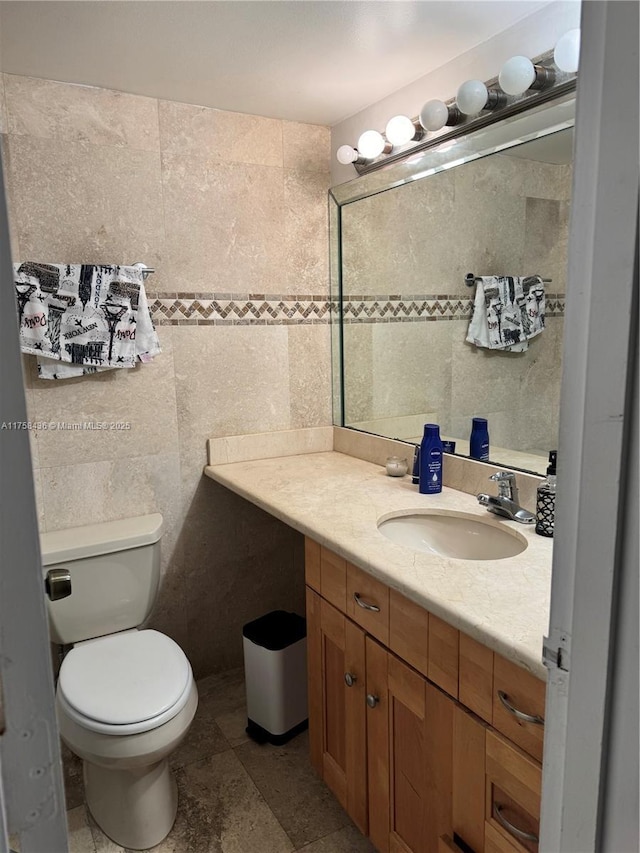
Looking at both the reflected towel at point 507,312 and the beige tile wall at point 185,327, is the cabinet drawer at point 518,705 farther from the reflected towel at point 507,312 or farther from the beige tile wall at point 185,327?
the beige tile wall at point 185,327

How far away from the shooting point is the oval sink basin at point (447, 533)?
1615 mm

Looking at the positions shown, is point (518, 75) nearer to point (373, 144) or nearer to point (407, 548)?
point (373, 144)

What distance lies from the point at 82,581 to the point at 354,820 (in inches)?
41.5

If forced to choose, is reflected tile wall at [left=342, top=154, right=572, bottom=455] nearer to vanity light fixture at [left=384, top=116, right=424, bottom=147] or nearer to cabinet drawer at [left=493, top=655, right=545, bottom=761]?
vanity light fixture at [left=384, top=116, right=424, bottom=147]

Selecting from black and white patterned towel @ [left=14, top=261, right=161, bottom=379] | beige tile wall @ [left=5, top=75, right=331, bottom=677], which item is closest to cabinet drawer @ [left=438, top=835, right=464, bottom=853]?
beige tile wall @ [left=5, top=75, right=331, bottom=677]

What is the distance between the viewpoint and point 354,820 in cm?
161

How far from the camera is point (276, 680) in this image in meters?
1.97

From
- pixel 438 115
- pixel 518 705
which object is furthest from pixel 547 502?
pixel 438 115

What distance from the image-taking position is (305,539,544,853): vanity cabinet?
1.07 meters

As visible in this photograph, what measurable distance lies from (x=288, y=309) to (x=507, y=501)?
1186mm

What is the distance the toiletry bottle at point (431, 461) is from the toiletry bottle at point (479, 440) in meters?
0.10

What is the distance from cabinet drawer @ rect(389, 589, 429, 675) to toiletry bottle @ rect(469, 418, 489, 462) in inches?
26.0

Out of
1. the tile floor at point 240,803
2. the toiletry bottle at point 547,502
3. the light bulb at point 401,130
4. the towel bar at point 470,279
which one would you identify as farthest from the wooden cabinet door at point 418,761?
the light bulb at point 401,130

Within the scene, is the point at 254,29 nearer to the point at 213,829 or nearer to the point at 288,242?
the point at 288,242
